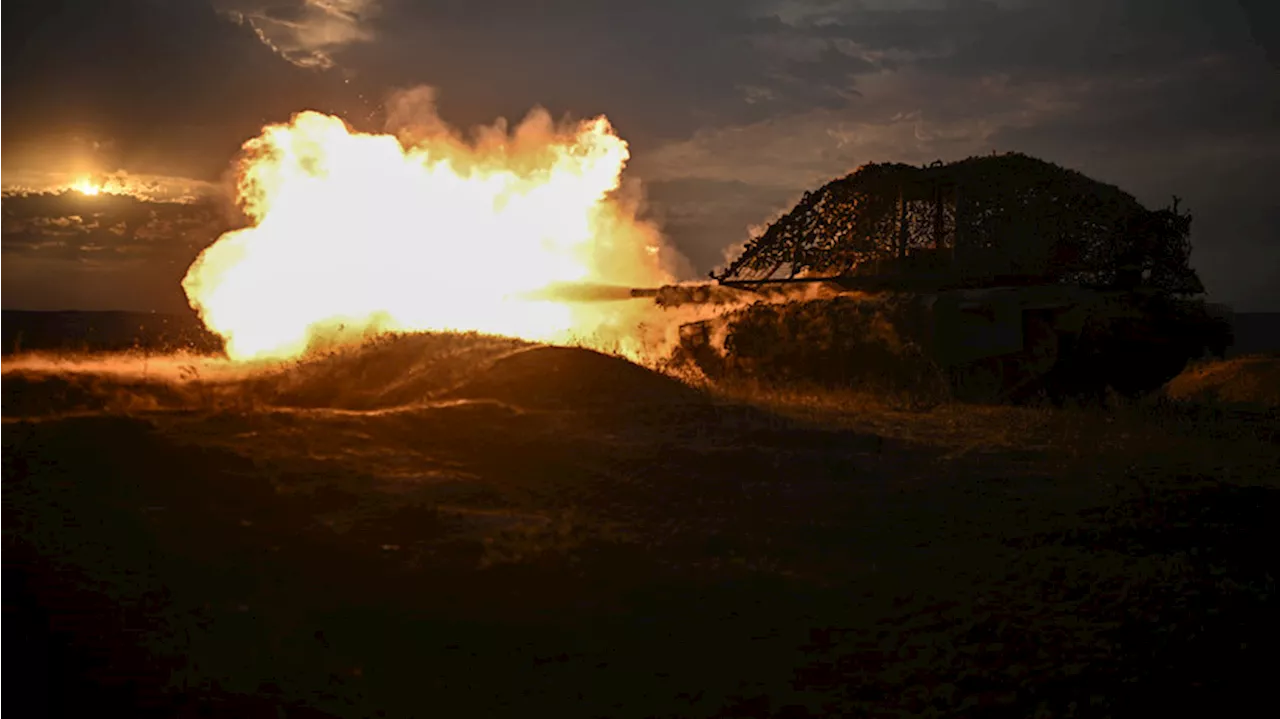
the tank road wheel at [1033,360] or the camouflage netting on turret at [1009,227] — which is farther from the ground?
the camouflage netting on turret at [1009,227]

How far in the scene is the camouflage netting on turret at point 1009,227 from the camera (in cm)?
1568

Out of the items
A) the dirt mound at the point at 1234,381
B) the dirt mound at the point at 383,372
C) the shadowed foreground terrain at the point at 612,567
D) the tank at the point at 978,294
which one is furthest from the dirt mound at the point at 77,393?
the dirt mound at the point at 1234,381

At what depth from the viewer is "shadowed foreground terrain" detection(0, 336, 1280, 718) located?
484 cm

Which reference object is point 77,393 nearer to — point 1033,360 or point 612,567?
point 612,567

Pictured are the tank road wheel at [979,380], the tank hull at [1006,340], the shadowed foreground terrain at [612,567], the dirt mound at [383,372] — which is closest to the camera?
the shadowed foreground terrain at [612,567]

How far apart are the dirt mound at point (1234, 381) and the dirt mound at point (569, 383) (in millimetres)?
13152

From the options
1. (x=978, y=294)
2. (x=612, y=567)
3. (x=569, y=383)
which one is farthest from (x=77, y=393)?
(x=978, y=294)

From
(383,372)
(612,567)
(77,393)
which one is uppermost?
(383,372)

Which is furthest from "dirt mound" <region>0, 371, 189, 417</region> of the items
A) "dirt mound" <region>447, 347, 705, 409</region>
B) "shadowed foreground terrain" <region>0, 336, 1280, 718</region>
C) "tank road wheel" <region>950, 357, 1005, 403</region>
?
"tank road wheel" <region>950, 357, 1005, 403</region>

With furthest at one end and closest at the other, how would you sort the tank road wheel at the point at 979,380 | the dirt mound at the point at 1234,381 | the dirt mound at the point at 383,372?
the dirt mound at the point at 1234,381
the tank road wheel at the point at 979,380
the dirt mound at the point at 383,372

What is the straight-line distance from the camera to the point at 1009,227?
16156mm

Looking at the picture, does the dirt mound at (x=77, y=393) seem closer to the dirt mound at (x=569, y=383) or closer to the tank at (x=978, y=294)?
the dirt mound at (x=569, y=383)

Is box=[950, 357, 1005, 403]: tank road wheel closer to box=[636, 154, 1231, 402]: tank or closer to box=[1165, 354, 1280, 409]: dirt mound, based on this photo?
box=[636, 154, 1231, 402]: tank

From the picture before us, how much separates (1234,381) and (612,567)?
22.0m
